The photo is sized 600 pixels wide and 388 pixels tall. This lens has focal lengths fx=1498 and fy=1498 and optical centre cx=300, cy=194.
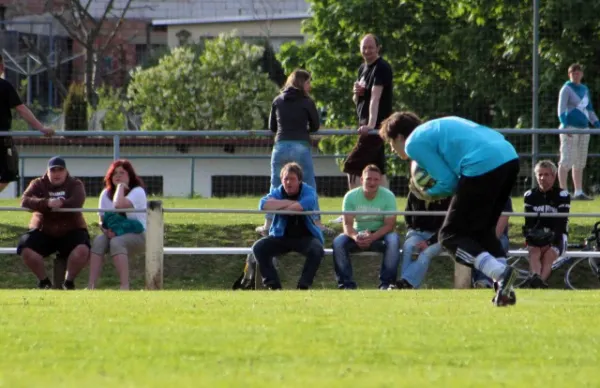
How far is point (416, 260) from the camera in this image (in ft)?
45.5

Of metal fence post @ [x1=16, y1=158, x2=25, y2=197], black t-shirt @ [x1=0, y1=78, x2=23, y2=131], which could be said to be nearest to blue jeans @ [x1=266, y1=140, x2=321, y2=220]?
black t-shirt @ [x1=0, y1=78, x2=23, y2=131]

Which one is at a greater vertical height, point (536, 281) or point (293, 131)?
point (293, 131)

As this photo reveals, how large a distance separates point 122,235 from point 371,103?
9.18 feet

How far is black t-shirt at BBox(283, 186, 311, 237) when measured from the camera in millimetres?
14125

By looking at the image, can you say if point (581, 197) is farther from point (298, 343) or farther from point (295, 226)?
point (298, 343)

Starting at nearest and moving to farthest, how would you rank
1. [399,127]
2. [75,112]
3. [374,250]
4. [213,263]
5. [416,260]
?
1. [399,127]
2. [416,260]
3. [374,250]
4. [213,263]
5. [75,112]

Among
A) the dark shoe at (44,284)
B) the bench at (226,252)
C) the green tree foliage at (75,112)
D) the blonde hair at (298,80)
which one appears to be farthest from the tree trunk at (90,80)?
the dark shoe at (44,284)

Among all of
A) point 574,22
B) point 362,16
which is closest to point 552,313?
point 574,22

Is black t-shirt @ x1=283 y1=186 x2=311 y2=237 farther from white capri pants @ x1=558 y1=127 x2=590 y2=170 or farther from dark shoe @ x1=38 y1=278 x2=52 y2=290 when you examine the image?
white capri pants @ x1=558 y1=127 x2=590 y2=170

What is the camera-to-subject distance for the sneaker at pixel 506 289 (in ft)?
30.0

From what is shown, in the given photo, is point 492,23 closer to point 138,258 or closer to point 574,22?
point 574,22

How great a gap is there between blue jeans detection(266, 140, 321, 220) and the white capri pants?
429 cm

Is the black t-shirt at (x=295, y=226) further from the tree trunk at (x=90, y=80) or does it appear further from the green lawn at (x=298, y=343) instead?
the tree trunk at (x=90, y=80)

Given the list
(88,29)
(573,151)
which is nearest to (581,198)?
(573,151)
